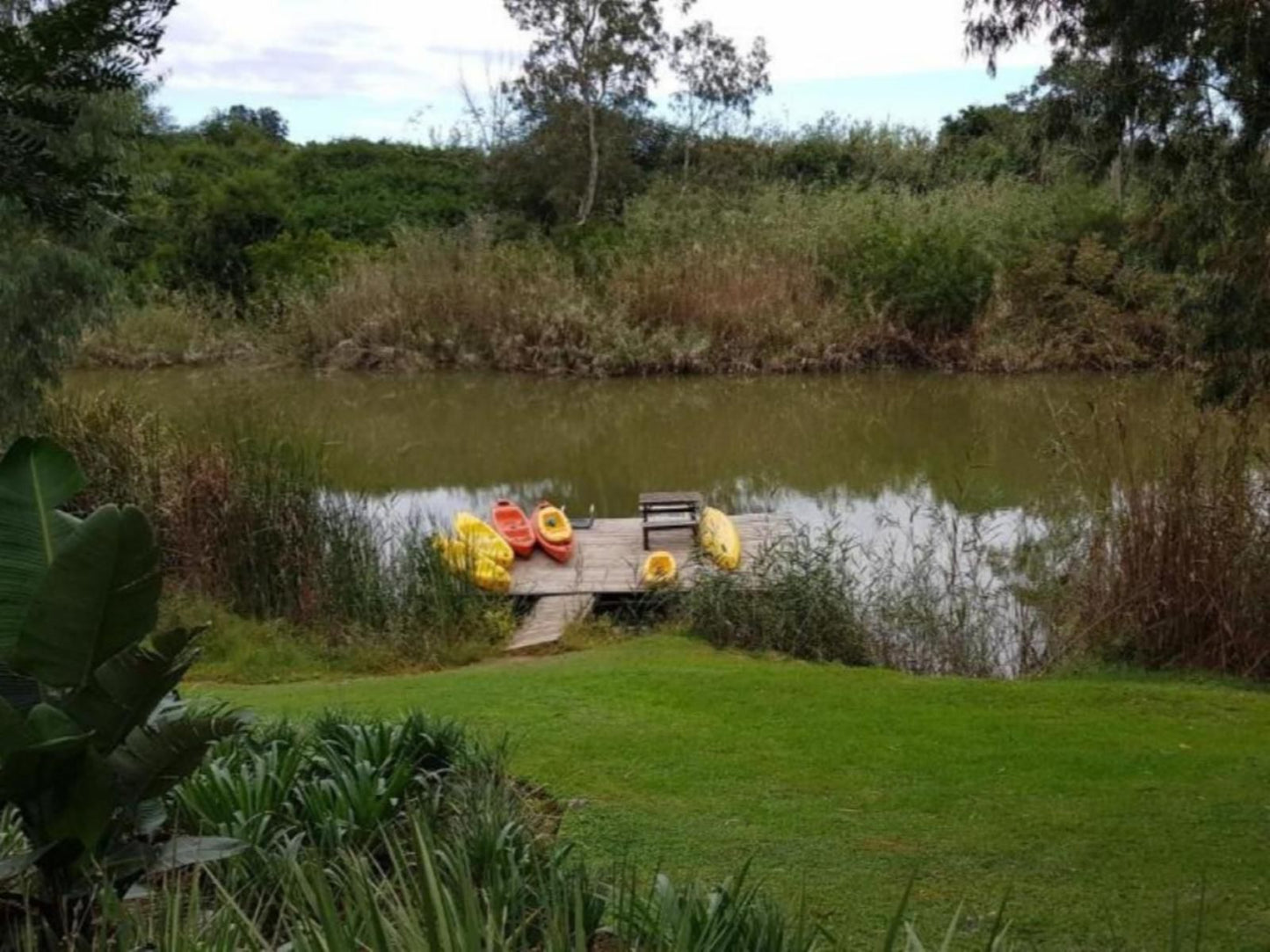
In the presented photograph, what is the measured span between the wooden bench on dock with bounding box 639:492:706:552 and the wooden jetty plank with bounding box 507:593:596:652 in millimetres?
1373

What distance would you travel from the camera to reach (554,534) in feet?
35.8

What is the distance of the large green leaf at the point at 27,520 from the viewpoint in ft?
7.82

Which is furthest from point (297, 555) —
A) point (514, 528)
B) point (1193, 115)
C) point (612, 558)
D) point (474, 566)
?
point (1193, 115)

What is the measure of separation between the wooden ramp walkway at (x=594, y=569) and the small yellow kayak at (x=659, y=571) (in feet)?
0.25

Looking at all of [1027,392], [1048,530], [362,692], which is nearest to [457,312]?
[1027,392]

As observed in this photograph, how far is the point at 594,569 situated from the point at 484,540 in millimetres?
933

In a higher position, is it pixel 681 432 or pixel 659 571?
pixel 681 432

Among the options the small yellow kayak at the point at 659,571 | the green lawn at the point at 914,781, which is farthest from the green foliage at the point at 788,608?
the green lawn at the point at 914,781

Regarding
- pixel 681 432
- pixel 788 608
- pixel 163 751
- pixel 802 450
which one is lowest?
pixel 788 608

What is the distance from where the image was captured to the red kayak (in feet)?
35.4

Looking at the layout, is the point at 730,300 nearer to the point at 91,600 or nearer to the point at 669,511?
the point at 669,511

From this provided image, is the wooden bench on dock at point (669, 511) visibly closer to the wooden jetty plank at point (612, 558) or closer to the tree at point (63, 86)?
the wooden jetty plank at point (612, 558)

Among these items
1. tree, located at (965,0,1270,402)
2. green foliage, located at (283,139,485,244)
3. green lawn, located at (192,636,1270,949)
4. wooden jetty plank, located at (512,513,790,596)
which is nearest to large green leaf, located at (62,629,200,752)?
green lawn, located at (192,636,1270,949)

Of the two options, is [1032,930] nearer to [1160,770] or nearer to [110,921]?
[1160,770]
